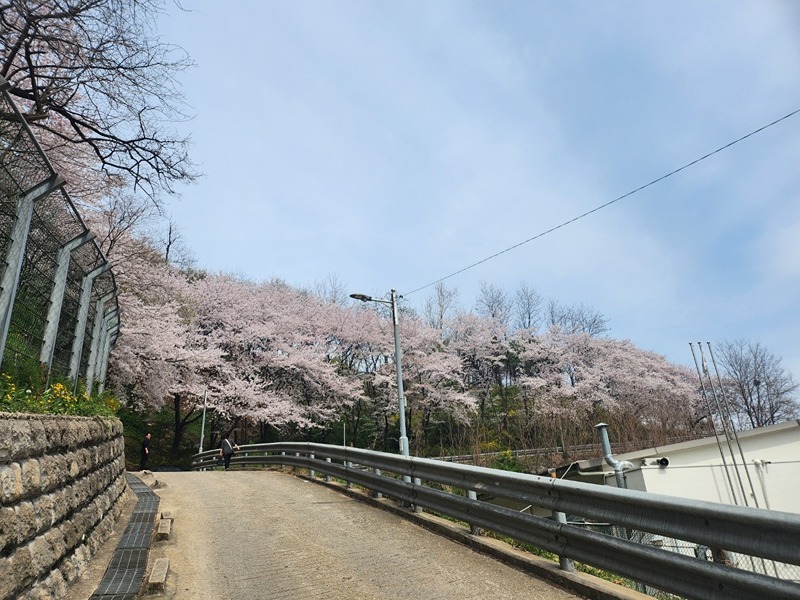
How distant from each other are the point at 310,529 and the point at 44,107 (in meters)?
9.26

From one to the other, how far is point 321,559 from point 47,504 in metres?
2.74

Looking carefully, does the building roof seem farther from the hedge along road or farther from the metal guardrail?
the metal guardrail

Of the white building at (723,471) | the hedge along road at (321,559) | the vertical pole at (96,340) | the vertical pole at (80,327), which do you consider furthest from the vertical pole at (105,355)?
the white building at (723,471)

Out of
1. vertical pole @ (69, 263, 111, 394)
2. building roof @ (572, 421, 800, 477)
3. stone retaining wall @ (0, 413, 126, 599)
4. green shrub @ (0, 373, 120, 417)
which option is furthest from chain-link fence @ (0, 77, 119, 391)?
building roof @ (572, 421, 800, 477)

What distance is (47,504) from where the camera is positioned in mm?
3895

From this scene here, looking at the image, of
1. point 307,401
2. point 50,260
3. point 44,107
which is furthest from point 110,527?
point 307,401

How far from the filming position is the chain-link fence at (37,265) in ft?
15.4

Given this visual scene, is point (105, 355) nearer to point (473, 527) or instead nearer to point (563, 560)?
point (473, 527)

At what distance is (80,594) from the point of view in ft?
13.4

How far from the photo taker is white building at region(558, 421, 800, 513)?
16.3 meters

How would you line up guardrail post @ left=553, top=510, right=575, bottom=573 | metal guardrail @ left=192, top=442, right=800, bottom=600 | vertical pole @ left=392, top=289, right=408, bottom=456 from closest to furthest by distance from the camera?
1. metal guardrail @ left=192, top=442, right=800, bottom=600
2. guardrail post @ left=553, top=510, right=575, bottom=573
3. vertical pole @ left=392, top=289, right=408, bottom=456

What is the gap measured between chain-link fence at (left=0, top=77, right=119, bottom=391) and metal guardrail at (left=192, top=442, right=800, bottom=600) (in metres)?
5.17

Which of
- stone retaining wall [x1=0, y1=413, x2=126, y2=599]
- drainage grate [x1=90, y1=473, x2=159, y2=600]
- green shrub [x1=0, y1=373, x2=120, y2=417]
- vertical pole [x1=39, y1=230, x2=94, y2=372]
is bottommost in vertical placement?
drainage grate [x1=90, y1=473, x2=159, y2=600]

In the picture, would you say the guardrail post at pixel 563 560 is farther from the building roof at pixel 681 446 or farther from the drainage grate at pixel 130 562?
the building roof at pixel 681 446
